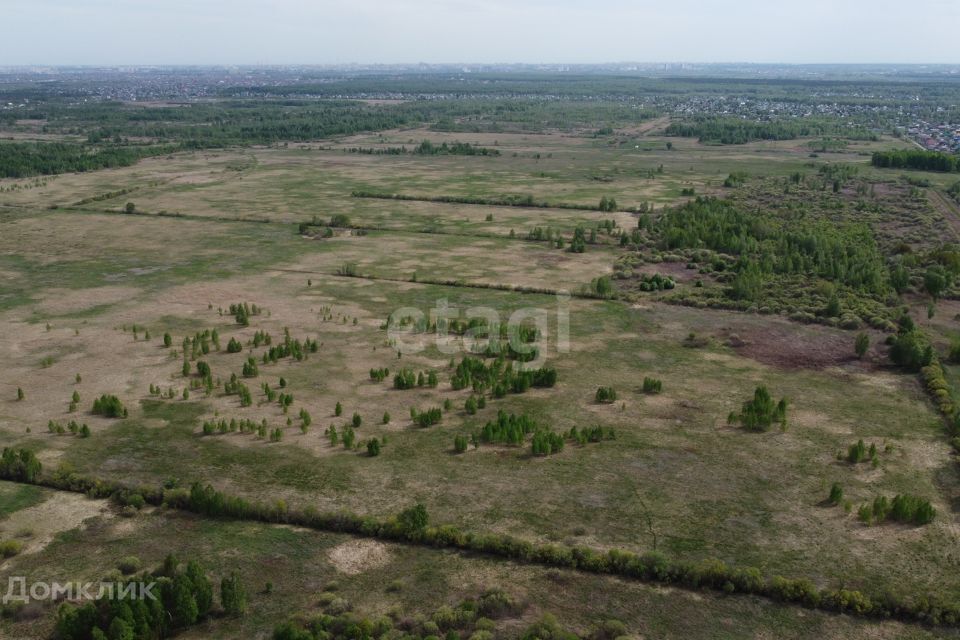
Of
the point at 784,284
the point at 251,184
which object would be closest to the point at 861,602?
the point at 784,284

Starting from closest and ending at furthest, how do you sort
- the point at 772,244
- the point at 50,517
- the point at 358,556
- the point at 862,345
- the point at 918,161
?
1. the point at 358,556
2. the point at 50,517
3. the point at 862,345
4. the point at 772,244
5. the point at 918,161

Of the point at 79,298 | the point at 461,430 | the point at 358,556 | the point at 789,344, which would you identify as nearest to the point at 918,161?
the point at 789,344

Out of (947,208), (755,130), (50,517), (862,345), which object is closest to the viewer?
(50,517)

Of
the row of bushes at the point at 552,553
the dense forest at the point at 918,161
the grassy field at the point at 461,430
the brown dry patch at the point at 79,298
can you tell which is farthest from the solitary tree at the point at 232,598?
the dense forest at the point at 918,161

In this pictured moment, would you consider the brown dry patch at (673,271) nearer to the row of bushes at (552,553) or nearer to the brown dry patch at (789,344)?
the brown dry patch at (789,344)

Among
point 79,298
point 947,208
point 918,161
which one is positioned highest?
point 918,161

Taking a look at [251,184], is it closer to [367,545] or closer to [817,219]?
[817,219]

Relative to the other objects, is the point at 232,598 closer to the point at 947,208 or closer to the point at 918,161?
the point at 947,208
